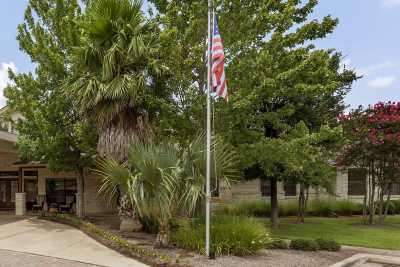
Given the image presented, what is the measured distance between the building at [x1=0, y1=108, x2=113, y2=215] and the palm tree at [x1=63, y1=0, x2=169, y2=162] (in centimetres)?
1026

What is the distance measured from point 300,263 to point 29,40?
43.5ft

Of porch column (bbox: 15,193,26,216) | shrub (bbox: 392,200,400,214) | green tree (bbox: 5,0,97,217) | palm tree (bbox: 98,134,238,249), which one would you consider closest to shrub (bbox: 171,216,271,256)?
palm tree (bbox: 98,134,238,249)

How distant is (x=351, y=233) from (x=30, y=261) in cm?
1166

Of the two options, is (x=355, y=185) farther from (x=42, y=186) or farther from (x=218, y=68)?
(x=218, y=68)

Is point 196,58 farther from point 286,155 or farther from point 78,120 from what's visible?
point 78,120

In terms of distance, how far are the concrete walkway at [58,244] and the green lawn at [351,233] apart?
6.70 metres

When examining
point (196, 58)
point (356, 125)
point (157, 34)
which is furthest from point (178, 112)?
point (356, 125)

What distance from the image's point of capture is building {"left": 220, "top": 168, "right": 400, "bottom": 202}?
80.4 feet

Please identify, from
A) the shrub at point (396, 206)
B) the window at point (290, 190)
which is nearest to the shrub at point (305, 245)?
the window at point (290, 190)

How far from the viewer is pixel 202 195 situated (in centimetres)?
1037

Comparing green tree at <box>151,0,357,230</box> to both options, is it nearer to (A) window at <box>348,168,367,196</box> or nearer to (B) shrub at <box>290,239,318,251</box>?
(B) shrub at <box>290,239,318,251</box>

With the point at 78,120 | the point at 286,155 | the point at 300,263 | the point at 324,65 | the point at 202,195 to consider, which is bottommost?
the point at 300,263

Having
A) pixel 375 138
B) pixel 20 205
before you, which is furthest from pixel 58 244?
pixel 375 138

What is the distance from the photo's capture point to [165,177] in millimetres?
9953
